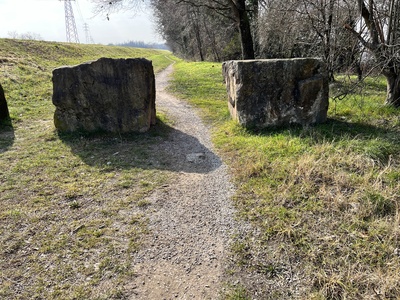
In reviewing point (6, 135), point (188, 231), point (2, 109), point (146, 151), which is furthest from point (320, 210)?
point (2, 109)

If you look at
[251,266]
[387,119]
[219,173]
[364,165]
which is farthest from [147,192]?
[387,119]

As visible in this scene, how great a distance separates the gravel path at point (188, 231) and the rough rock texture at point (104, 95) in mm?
1452

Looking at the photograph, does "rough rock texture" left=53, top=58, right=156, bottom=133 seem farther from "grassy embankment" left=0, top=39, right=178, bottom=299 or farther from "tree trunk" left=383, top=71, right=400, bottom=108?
"tree trunk" left=383, top=71, right=400, bottom=108

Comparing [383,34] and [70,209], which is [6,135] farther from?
[383,34]

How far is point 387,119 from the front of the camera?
6.13 meters

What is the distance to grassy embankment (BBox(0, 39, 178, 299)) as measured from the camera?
2.83 metres

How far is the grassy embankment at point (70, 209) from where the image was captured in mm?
2832

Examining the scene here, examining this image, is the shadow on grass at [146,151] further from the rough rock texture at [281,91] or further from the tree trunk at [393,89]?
the tree trunk at [393,89]

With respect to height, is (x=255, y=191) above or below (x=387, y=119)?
below

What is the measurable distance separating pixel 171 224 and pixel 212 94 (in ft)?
27.2

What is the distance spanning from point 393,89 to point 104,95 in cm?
691

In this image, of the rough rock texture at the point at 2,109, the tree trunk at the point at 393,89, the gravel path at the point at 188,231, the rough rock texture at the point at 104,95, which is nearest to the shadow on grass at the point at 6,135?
the rough rock texture at the point at 2,109

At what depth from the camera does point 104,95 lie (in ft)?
21.3

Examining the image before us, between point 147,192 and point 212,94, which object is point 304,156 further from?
point 212,94
